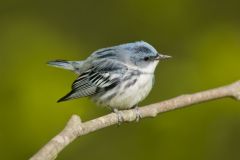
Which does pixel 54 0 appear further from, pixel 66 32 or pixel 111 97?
pixel 111 97

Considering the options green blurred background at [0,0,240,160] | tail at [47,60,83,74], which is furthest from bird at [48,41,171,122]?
green blurred background at [0,0,240,160]

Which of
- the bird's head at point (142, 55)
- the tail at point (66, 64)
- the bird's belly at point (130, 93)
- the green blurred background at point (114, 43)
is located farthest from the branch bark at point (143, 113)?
the green blurred background at point (114, 43)

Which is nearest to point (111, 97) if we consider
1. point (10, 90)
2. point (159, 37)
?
point (10, 90)

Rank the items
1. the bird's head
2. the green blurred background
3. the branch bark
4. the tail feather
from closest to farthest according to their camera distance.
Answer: the branch bark
the bird's head
the tail feather
the green blurred background

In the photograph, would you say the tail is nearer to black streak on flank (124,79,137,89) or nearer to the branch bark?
black streak on flank (124,79,137,89)

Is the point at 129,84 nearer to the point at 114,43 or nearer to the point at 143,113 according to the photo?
the point at 143,113

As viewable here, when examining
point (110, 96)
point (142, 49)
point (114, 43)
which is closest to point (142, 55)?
point (142, 49)

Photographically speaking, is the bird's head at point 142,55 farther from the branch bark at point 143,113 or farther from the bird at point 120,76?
the branch bark at point 143,113
